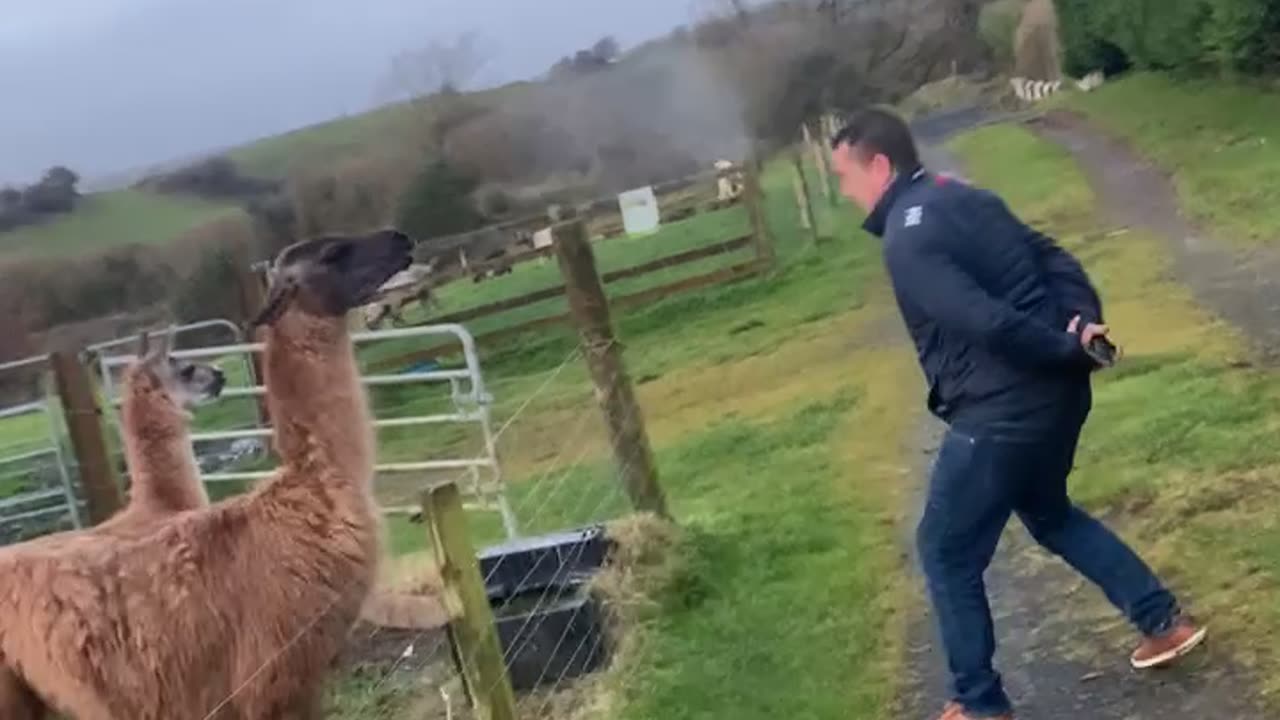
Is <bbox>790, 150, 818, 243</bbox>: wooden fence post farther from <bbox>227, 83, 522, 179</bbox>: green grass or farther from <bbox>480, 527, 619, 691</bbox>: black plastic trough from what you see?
<bbox>480, 527, 619, 691</bbox>: black plastic trough

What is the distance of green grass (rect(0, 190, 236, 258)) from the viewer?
14.5 m

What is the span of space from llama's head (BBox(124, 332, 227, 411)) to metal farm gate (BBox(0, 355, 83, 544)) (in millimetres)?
6382

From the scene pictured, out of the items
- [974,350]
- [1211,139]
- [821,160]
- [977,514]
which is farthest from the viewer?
[821,160]

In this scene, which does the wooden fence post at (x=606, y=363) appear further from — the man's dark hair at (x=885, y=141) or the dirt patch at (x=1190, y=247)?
the dirt patch at (x=1190, y=247)

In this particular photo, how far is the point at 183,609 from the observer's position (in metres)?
4.41

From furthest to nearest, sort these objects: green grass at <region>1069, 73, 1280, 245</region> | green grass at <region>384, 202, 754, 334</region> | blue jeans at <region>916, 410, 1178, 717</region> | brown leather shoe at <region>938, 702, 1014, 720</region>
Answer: green grass at <region>384, 202, 754, 334</region>
green grass at <region>1069, 73, 1280, 245</region>
brown leather shoe at <region>938, 702, 1014, 720</region>
blue jeans at <region>916, 410, 1178, 717</region>

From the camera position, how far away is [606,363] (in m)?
7.41

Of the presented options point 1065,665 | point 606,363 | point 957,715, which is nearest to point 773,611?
point 606,363

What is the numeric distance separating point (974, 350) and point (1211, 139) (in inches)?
691

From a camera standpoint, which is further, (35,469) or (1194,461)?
(35,469)

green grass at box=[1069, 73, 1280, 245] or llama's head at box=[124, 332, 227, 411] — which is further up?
llama's head at box=[124, 332, 227, 411]

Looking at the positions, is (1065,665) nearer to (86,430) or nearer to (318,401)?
(318,401)

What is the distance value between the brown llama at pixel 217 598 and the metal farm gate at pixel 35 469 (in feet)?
25.5

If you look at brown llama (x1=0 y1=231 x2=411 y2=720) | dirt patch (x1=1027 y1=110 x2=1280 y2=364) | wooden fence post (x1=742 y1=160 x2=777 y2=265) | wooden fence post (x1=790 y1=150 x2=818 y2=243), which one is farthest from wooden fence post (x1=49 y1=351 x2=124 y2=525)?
wooden fence post (x1=790 y1=150 x2=818 y2=243)
